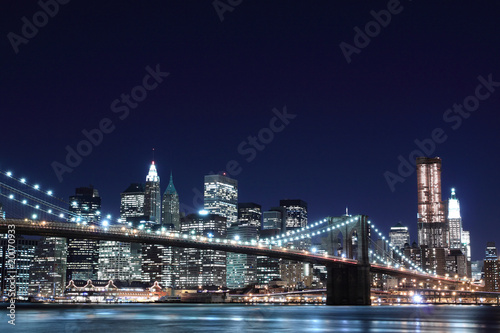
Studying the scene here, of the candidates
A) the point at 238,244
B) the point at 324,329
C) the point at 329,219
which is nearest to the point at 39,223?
the point at 238,244

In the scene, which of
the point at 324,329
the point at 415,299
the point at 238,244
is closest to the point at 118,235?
the point at 238,244

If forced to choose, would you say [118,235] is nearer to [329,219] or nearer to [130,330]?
[130,330]

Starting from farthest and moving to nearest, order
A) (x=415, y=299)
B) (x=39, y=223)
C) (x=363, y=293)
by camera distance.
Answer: (x=415, y=299)
(x=363, y=293)
(x=39, y=223)

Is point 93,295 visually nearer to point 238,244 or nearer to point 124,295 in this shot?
point 124,295

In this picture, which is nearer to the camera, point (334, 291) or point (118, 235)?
point (118, 235)

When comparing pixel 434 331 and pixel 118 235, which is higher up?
pixel 118 235

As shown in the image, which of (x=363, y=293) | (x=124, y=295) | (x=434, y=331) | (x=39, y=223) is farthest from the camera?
(x=124, y=295)
